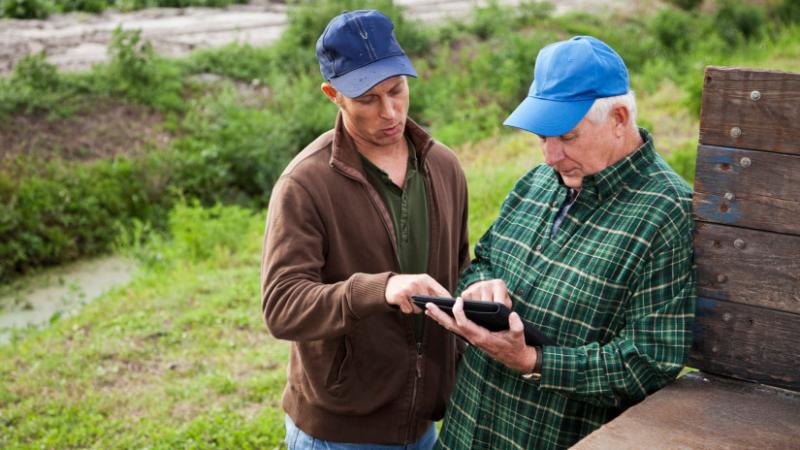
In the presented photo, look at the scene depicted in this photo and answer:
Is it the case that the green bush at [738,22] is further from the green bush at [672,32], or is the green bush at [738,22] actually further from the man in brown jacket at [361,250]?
the man in brown jacket at [361,250]

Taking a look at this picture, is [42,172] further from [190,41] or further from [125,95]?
[190,41]

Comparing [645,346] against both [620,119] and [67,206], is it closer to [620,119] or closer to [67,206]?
[620,119]

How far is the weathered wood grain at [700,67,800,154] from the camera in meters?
2.07

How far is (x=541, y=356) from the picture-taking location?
2279 millimetres

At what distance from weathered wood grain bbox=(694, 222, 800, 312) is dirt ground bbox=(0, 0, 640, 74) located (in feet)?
32.2

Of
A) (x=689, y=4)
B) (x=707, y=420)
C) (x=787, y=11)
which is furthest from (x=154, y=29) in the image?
(x=707, y=420)

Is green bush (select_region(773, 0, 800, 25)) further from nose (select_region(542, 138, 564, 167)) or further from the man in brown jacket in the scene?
nose (select_region(542, 138, 564, 167))

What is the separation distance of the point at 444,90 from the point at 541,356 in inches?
351

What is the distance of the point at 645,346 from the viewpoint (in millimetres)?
2180

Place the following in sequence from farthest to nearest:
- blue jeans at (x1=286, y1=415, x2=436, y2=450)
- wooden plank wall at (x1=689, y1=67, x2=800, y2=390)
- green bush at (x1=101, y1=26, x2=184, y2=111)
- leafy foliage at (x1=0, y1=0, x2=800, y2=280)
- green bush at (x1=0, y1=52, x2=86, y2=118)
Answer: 1. green bush at (x1=101, y1=26, x2=184, y2=111)
2. green bush at (x1=0, y1=52, x2=86, y2=118)
3. leafy foliage at (x1=0, y1=0, x2=800, y2=280)
4. blue jeans at (x1=286, y1=415, x2=436, y2=450)
5. wooden plank wall at (x1=689, y1=67, x2=800, y2=390)

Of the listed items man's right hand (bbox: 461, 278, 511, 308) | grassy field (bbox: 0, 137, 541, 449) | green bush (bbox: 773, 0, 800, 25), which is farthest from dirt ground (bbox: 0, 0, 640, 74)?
man's right hand (bbox: 461, 278, 511, 308)

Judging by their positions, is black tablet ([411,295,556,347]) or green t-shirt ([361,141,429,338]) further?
green t-shirt ([361,141,429,338])

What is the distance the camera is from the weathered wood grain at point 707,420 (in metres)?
2.00

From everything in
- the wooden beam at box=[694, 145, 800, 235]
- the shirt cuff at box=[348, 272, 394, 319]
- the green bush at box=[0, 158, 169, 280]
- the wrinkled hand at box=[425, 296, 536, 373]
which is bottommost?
the green bush at box=[0, 158, 169, 280]
